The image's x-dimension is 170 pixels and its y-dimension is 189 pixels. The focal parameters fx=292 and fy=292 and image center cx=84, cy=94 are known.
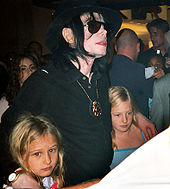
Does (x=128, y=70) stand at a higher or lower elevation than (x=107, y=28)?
lower

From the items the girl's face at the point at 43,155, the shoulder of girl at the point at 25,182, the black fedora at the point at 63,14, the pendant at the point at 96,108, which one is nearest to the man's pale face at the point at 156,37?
the black fedora at the point at 63,14

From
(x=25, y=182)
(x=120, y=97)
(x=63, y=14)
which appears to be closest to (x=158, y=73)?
(x=120, y=97)

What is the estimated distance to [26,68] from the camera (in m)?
1.88

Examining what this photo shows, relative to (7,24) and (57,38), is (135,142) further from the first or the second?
(7,24)

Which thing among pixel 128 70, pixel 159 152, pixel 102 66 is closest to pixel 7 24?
pixel 102 66

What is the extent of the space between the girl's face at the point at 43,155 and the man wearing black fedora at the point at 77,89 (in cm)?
8

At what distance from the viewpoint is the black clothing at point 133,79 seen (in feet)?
7.16

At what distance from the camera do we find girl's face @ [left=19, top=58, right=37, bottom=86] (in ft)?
6.11

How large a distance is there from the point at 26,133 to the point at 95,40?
0.77 metres

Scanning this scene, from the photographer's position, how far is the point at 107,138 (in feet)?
6.95

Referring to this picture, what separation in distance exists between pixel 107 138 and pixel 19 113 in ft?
2.22

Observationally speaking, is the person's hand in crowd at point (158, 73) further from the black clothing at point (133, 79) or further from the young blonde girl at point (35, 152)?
the young blonde girl at point (35, 152)

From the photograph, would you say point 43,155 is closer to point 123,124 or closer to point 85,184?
point 85,184

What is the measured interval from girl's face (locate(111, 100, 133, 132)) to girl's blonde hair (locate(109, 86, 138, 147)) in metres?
0.02
